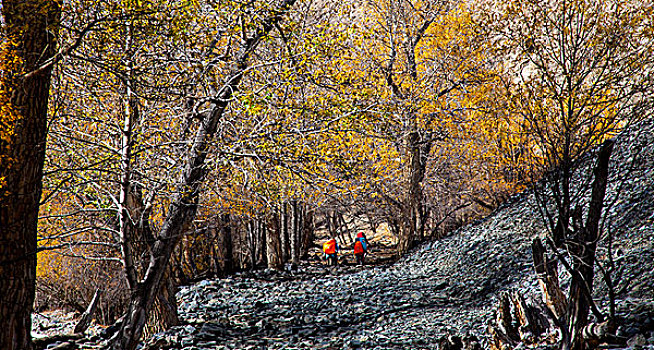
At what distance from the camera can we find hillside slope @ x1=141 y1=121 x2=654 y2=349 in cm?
843

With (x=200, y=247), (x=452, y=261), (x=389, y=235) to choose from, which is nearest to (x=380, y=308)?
(x=452, y=261)

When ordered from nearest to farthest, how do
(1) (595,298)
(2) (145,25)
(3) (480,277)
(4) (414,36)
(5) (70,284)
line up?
(2) (145,25) → (1) (595,298) → (3) (480,277) → (5) (70,284) → (4) (414,36)

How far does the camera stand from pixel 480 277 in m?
12.2

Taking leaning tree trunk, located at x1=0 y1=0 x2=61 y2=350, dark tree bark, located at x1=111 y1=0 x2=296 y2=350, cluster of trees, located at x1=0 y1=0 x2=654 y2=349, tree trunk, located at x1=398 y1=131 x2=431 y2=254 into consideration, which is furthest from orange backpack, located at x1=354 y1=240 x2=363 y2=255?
leaning tree trunk, located at x1=0 y1=0 x2=61 y2=350

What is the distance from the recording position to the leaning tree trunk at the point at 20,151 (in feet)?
14.6

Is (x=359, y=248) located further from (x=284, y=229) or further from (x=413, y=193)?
(x=413, y=193)

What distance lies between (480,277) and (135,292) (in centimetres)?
847

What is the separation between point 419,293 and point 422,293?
9 cm

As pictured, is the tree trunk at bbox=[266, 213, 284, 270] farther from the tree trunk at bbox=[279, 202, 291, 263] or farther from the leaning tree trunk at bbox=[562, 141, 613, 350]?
the leaning tree trunk at bbox=[562, 141, 613, 350]

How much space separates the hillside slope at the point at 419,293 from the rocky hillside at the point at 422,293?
0.03 meters

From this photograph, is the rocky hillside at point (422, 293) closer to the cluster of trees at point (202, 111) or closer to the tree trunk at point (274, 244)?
the tree trunk at point (274, 244)

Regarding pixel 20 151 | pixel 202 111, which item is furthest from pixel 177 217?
pixel 20 151

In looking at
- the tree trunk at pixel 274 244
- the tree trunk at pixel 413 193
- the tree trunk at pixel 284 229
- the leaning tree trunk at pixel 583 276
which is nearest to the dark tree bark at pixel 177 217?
the leaning tree trunk at pixel 583 276

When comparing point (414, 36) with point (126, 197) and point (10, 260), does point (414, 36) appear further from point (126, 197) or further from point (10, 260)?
point (10, 260)
